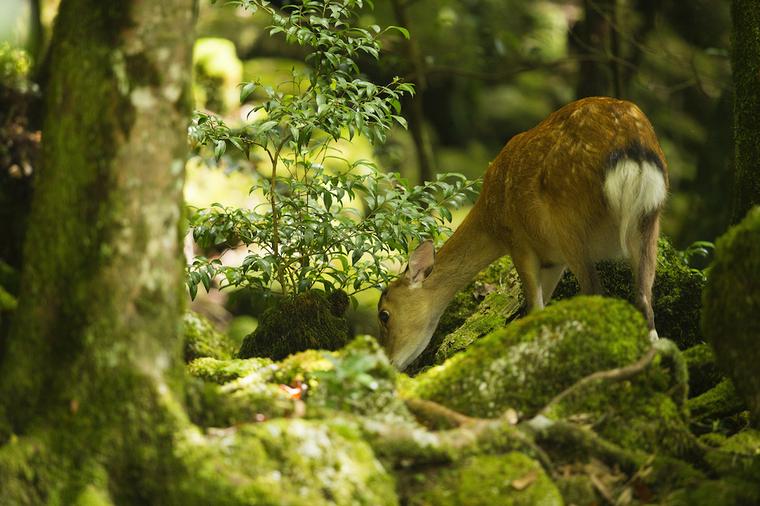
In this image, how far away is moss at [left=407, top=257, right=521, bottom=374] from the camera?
23.7 ft

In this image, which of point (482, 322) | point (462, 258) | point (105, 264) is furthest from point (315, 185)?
point (105, 264)

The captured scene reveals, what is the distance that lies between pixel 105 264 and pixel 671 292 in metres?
4.28

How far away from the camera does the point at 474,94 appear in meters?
17.4

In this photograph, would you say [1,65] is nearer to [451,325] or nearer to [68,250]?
[451,325]

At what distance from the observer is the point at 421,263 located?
662 cm

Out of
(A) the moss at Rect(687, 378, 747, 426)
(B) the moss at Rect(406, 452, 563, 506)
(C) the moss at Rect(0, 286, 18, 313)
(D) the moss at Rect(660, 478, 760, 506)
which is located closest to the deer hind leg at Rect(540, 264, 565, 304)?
(A) the moss at Rect(687, 378, 747, 426)

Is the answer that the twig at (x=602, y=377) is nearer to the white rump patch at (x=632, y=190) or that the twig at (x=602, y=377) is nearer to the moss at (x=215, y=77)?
the white rump patch at (x=632, y=190)

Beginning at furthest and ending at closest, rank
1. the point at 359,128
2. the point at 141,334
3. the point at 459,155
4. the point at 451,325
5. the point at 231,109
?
the point at 459,155 → the point at 231,109 → the point at 451,325 → the point at 359,128 → the point at 141,334

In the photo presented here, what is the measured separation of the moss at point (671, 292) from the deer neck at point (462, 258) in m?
0.82

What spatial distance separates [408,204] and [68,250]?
293 cm

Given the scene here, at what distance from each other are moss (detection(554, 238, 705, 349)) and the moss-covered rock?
1.98 m

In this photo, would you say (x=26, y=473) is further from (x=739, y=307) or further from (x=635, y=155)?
(x=635, y=155)

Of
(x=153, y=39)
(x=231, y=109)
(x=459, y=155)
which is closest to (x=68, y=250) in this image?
(x=153, y=39)

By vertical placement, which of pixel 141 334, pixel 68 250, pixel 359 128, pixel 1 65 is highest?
pixel 1 65
